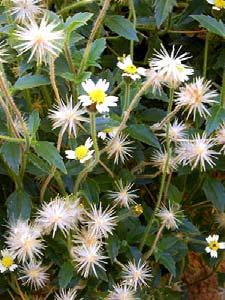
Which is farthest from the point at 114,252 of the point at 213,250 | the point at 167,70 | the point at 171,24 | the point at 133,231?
the point at 171,24

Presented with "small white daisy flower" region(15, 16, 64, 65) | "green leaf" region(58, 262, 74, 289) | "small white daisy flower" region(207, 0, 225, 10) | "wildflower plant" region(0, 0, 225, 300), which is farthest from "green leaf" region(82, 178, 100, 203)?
A: "small white daisy flower" region(207, 0, 225, 10)

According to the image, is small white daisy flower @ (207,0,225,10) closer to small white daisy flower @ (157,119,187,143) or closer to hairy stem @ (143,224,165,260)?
small white daisy flower @ (157,119,187,143)

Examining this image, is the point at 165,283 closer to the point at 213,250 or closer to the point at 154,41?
the point at 213,250

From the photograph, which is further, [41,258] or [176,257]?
[176,257]

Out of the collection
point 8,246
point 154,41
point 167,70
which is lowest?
point 8,246

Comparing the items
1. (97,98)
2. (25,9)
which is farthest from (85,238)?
(25,9)

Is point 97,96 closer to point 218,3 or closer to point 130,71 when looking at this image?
point 130,71

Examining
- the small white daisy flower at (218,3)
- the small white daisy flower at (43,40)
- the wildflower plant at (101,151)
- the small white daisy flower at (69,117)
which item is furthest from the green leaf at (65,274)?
the small white daisy flower at (218,3)
